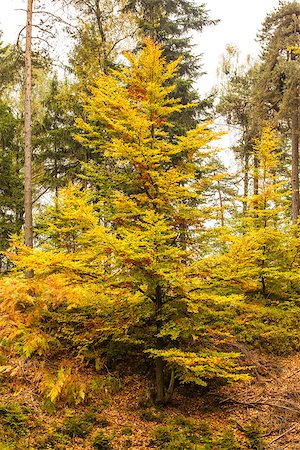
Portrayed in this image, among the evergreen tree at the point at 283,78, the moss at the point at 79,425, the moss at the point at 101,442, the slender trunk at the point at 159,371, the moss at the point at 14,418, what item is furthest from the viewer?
the evergreen tree at the point at 283,78

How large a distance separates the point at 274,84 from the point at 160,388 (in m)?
14.2

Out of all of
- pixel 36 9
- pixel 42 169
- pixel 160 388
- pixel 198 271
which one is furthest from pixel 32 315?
pixel 42 169

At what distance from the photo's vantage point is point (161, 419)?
6.86 metres

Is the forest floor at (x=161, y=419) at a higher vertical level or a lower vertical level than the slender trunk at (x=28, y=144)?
lower

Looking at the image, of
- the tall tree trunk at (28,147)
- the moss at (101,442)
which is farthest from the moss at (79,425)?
the tall tree trunk at (28,147)

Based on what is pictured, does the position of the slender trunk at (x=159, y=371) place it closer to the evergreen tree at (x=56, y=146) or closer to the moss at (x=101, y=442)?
the moss at (x=101, y=442)

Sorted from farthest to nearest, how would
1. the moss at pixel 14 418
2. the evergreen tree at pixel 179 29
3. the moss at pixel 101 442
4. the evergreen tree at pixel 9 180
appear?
1. the evergreen tree at pixel 9 180
2. the evergreen tree at pixel 179 29
3. the moss at pixel 101 442
4. the moss at pixel 14 418

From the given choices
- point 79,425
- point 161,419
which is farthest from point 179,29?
point 79,425

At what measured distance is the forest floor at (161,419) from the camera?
5.93 metres

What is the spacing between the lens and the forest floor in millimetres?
5926

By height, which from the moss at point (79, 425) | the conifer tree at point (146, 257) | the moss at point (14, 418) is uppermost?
the conifer tree at point (146, 257)

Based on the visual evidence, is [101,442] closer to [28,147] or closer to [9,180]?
[28,147]

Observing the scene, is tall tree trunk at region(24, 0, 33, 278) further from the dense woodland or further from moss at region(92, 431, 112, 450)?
moss at region(92, 431, 112, 450)

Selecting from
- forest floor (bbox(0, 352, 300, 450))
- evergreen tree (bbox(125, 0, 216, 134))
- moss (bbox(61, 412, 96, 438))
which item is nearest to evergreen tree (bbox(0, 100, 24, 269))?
evergreen tree (bbox(125, 0, 216, 134))
